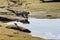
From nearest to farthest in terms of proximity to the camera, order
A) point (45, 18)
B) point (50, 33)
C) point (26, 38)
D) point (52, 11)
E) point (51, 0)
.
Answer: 1. point (26, 38)
2. point (50, 33)
3. point (45, 18)
4. point (52, 11)
5. point (51, 0)

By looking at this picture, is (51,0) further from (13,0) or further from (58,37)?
(58,37)

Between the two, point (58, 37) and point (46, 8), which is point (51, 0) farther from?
point (58, 37)

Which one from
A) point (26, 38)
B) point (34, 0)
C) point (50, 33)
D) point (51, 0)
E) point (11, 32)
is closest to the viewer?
point (26, 38)

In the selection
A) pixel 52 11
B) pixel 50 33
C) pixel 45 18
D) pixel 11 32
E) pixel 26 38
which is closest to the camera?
pixel 26 38

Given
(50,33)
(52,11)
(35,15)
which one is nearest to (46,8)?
(52,11)

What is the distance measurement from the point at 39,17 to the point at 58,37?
11.5 metres

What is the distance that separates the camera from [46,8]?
98.9 feet

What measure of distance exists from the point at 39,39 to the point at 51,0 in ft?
64.8

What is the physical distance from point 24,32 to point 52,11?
13.5 metres

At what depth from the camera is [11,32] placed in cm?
1494

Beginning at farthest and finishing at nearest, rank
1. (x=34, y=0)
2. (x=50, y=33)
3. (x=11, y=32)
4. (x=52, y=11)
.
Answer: (x=34, y=0)
(x=52, y=11)
(x=50, y=33)
(x=11, y=32)

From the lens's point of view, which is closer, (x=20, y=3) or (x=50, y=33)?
(x=50, y=33)

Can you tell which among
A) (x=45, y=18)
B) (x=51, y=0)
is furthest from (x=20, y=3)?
(x=45, y=18)

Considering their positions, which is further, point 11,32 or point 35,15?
point 35,15
